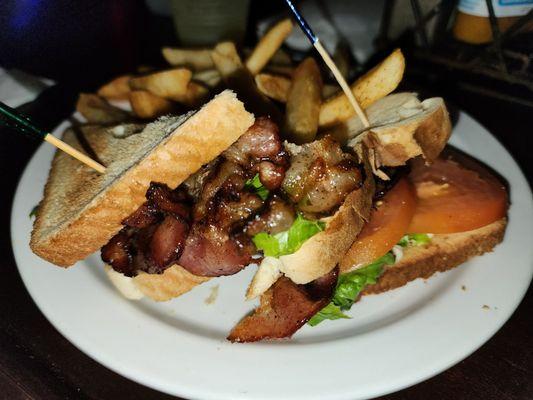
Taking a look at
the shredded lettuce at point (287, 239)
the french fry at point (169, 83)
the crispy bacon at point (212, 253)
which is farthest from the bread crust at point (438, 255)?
the french fry at point (169, 83)

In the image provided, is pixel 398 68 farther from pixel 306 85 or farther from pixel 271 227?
pixel 271 227

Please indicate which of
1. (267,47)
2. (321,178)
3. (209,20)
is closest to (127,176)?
(321,178)

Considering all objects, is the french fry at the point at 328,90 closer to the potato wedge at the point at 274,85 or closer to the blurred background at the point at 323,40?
the potato wedge at the point at 274,85

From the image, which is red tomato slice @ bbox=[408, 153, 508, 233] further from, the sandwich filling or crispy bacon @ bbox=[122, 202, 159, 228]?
crispy bacon @ bbox=[122, 202, 159, 228]

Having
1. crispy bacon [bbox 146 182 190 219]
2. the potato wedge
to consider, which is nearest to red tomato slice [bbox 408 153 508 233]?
the potato wedge

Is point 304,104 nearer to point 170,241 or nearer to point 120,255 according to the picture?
point 170,241

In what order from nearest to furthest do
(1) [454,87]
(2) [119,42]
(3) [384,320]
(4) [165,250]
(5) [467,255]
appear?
(4) [165,250], (3) [384,320], (5) [467,255], (1) [454,87], (2) [119,42]

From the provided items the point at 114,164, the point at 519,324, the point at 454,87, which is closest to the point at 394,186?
the point at 519,324
